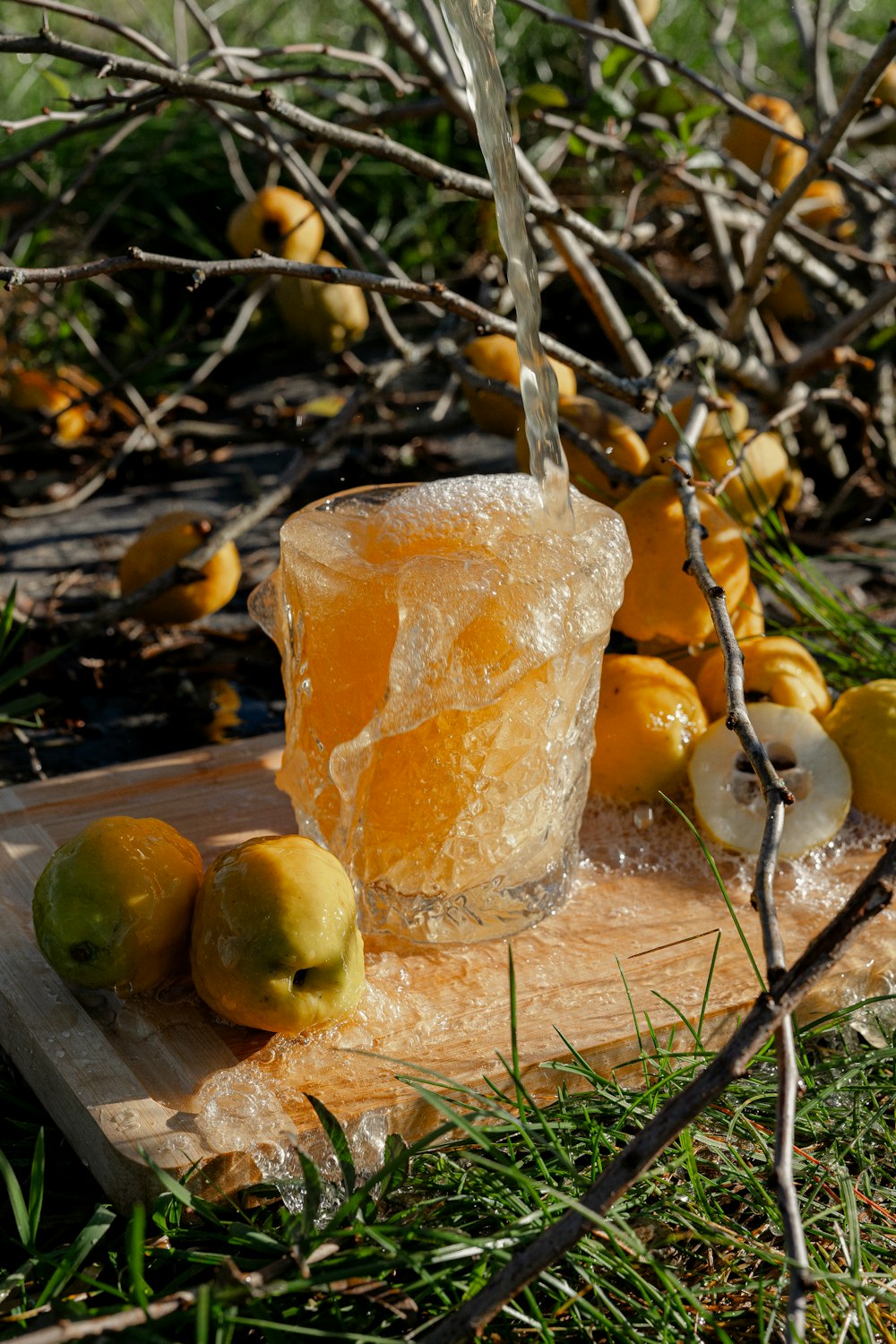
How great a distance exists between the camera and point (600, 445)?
2.48 metres

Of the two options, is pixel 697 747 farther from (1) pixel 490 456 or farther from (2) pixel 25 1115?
(1) pixel 490 456

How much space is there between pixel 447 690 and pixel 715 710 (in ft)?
2.21

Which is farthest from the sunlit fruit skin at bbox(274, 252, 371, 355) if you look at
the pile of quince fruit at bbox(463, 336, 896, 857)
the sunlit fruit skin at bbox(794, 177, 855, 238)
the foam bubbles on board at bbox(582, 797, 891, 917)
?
the foam bubbles on board at bbox(582, 797, 891, 917)

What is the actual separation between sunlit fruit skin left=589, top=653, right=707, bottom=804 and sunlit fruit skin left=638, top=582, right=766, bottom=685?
168 millimetres

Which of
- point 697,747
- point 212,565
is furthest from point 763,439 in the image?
point 212,565

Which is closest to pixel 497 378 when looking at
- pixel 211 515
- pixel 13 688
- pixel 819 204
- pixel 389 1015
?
pixel 211 515

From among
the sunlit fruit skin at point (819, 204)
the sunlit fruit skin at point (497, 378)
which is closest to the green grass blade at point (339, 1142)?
the sunlit fruit skin at point (497, 378)

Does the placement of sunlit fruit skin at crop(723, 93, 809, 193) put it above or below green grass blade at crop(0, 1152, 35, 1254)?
above

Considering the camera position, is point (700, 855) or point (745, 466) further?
point (745, 466)

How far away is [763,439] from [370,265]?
6.42 ft

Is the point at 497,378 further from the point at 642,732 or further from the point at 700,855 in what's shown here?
the point at 700,855

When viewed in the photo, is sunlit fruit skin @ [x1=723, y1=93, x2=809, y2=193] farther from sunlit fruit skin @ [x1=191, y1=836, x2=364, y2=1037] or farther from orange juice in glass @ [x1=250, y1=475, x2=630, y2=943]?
sunlit fruit skin @ [x1=191, y1=836, x2=364, y2=1037]

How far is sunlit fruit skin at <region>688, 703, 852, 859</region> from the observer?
184cm

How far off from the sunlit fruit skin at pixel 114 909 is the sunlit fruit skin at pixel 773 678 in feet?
2.99
